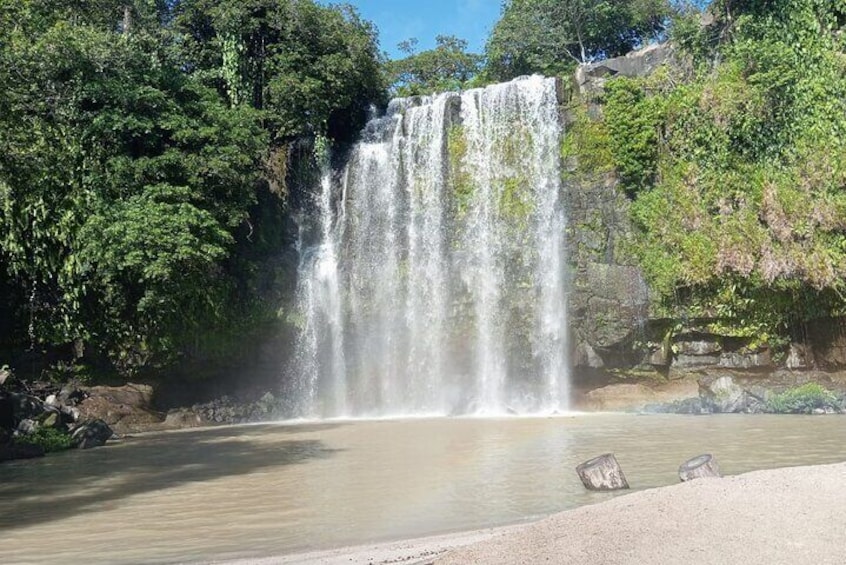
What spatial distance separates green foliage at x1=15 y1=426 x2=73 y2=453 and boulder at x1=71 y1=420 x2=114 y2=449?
0.18 m

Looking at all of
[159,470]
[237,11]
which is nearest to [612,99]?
[237,11]

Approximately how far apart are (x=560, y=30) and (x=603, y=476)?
1235 inches

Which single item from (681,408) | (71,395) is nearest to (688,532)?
(681,408)

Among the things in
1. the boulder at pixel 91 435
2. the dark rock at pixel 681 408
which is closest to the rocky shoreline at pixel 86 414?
the boulder at pixel 91 435

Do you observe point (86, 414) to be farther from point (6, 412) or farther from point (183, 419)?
point (6, 412)

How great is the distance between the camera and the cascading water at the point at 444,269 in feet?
74.9

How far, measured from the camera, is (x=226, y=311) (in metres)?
23.4

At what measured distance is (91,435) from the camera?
17.0 m

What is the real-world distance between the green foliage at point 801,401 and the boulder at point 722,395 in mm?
696

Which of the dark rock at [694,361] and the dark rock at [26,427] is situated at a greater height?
the dark rock at [694,361]

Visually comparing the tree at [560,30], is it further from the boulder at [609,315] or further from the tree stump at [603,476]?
the tree stump at [603,476]

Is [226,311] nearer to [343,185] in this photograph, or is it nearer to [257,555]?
[343,185]

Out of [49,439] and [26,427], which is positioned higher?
[26,427]

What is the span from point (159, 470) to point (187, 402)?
11.1 meters
